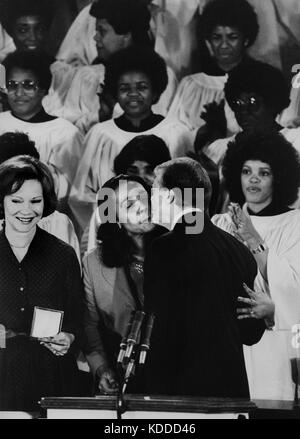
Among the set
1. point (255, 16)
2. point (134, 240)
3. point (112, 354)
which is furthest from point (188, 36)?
point (112, 354)

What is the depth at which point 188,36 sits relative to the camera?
451 cm

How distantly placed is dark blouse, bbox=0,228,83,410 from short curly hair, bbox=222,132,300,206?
97 centimetres

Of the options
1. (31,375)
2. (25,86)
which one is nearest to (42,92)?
(25,86)

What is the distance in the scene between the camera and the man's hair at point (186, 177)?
441cm

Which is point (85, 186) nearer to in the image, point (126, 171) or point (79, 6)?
point (126, 171)

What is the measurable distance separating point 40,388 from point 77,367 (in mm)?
223

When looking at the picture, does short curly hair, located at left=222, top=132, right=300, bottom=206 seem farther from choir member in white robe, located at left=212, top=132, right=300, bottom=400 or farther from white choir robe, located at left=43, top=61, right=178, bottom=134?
white choir robe, located at left=43, top=61, right=178, bottom=134

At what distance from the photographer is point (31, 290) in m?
4.33

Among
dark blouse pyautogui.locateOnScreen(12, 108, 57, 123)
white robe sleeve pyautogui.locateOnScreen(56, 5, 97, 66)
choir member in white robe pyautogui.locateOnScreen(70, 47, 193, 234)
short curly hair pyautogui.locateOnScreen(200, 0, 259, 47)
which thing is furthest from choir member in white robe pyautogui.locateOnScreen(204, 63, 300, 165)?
dark blouse pyautogui.locateOnScreen(12, 108, 57, 123)

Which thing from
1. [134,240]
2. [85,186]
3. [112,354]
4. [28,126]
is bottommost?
[112,354]

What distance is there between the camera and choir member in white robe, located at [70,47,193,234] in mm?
A: 4457

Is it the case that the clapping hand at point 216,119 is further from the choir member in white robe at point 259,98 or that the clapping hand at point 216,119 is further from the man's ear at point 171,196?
the man's ear at point 171,196

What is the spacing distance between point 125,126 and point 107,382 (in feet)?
4.59
